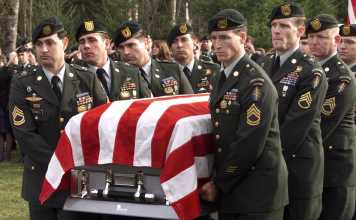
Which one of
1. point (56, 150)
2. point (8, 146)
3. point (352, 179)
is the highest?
point (56, 150)

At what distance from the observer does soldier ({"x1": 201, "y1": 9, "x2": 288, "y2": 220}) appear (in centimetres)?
387

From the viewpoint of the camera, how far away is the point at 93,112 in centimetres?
434

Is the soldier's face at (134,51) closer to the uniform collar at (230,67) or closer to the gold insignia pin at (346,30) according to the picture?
the gold insignia pin at (346,30)

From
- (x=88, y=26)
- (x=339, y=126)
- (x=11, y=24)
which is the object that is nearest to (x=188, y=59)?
(x=88, y=26)

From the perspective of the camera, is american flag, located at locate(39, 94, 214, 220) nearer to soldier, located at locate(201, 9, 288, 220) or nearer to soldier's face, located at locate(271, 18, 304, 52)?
soldier, located at locate(201, 9, 288, 220)

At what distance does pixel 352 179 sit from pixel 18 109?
2548 mm

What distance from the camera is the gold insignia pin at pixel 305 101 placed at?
4.51m

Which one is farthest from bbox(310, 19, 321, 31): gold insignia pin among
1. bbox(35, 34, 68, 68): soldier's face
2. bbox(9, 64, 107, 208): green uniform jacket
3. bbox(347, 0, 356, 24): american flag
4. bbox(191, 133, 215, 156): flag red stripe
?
bbox(347, 0, 356, 24): american flag

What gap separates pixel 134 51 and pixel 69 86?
52.3 inches

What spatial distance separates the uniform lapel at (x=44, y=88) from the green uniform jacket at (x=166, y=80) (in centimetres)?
148

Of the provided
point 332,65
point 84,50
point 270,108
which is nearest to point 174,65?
point 84,50

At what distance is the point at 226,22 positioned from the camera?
13.2 ft

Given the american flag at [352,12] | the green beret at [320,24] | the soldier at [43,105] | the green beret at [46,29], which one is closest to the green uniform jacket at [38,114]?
the soldier at [43,105]

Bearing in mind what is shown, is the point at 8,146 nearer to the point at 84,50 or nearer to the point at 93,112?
the point at 84,50
